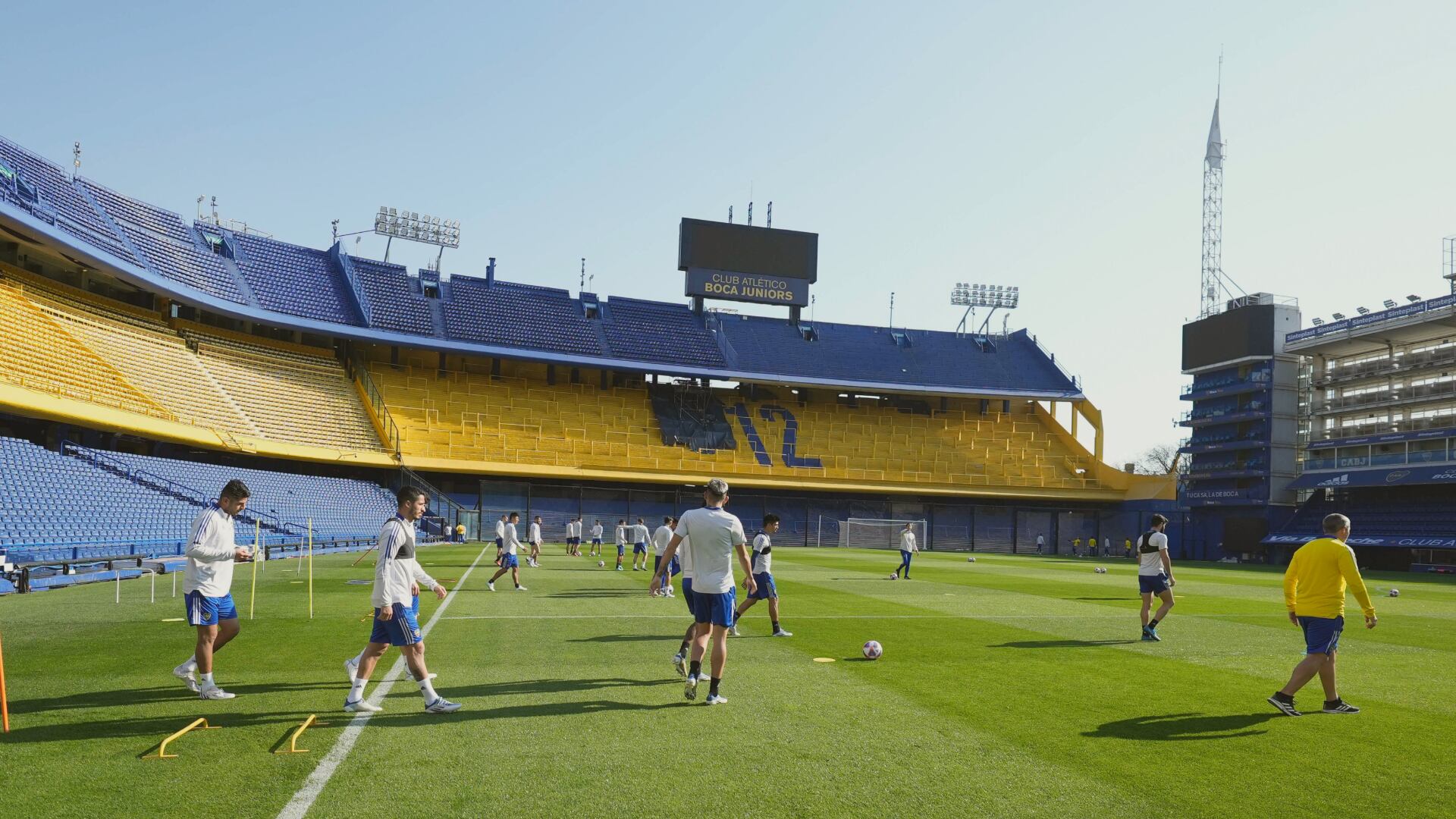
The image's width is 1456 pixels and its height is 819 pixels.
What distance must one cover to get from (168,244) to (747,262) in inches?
1393

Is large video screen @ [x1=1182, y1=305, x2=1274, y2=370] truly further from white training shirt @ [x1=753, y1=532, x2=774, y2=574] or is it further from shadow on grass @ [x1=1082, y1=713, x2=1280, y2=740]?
shadow on grass @ [x1=1082, y1=713, x2=1280, y2=740]

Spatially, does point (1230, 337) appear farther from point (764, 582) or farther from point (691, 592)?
point (691, 592)

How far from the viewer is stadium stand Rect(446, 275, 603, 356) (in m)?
59.8

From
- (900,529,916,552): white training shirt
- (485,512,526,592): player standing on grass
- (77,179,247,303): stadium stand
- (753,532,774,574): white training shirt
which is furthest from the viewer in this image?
(77,179,247,303): stadium stand

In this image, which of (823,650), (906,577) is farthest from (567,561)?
(823,650)

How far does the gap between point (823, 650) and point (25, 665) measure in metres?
9.29

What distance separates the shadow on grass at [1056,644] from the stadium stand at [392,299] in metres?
48.1

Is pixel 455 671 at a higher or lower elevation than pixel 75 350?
lower

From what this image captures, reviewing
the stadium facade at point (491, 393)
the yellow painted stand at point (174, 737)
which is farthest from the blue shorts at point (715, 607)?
the stadium facade at point (491, 393)

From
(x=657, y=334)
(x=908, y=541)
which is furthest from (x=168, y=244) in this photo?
(x=908, y=541)

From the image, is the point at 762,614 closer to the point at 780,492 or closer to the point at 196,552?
the point at 196,552

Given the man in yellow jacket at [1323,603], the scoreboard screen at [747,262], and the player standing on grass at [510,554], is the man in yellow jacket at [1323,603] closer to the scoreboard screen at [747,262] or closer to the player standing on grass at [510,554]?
the player standing on grass at [510,554]

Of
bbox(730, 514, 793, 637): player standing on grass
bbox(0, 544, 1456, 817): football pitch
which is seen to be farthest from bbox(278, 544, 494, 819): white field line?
bbox(730, 514, 793, 637): player standing on grass

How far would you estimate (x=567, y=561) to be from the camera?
36969mm
